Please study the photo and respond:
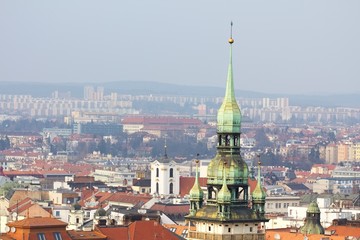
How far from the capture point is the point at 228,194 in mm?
27859

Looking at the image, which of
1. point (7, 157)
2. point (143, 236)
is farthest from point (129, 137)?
point (143, 236)

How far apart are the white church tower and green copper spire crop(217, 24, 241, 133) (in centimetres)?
5698

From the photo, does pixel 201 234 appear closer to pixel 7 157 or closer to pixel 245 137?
pixel 7 157

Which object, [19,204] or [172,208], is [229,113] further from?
[172,208]

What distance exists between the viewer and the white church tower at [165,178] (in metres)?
86.8

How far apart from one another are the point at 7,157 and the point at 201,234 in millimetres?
115705

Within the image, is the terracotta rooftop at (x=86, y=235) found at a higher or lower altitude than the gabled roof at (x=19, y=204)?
higher

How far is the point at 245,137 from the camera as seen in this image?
599 ft

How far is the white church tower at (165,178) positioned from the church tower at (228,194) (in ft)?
188

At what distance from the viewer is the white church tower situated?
86.8 m

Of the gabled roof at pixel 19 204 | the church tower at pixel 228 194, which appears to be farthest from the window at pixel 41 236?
the gabled roof at pixel 19 204

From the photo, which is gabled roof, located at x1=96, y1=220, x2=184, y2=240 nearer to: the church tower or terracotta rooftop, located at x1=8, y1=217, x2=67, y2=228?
terracotta rooftop, located at x1=8, y1=217, x2=67, y2=228

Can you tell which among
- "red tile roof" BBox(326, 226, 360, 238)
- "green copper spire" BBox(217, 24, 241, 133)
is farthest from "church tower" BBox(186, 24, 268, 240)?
"red tile roof" BBox(326, 226, 360, 238)

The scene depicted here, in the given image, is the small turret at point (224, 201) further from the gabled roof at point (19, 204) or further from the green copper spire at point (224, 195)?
the gabled roof at point (19, 204)
